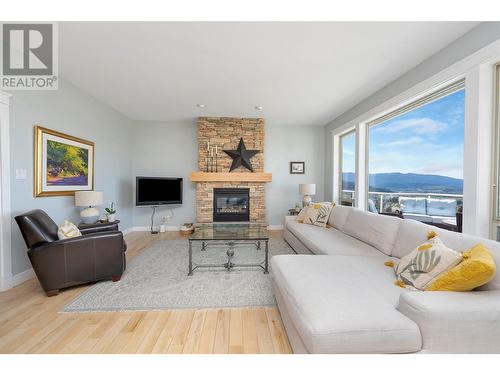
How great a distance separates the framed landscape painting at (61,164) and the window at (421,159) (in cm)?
497

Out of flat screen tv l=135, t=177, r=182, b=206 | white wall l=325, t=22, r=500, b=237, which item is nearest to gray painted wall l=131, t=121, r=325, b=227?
flat screen tv l=135, t=177, r=182, b=206

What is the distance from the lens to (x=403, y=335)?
100 centimetres

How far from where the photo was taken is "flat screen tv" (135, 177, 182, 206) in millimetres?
4336

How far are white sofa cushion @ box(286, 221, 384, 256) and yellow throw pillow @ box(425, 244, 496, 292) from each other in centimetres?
89

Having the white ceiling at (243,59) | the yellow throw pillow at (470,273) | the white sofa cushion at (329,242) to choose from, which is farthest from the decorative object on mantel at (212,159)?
the yellow throw pillow at (470,273)

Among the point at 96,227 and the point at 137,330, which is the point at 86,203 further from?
the point at 137,330

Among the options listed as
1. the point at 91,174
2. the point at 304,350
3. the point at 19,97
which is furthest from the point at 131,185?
the point at 304,350

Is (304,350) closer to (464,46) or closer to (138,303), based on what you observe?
(138,303)

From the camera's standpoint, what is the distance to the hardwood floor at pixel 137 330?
4.58ft

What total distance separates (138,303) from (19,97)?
2.67m

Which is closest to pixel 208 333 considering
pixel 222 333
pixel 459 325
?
pixel 222 333

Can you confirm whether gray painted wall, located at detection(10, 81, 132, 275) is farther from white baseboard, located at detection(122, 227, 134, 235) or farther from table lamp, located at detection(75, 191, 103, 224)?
table lamp, located at detection(75, 191, 103, 224)

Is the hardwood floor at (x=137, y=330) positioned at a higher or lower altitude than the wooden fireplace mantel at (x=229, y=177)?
lower

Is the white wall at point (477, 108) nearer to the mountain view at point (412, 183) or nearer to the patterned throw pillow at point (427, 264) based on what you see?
the patterned throw pillow at point (427, 264)
